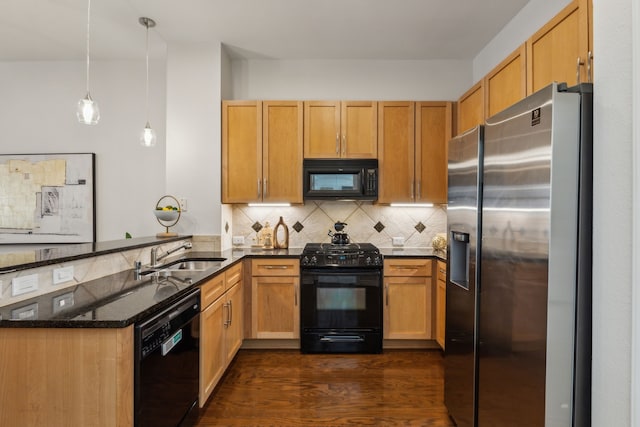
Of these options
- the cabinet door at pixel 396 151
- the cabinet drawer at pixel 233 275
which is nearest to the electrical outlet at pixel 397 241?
the cabinet door at pixel 396 151

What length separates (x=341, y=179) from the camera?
133 inches

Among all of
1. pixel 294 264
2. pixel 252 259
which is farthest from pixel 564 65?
pixel 252 259

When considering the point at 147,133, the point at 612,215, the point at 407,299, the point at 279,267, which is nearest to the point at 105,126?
the point at 147,133

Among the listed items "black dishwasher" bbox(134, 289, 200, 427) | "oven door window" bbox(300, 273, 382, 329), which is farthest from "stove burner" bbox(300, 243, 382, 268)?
"black dishwasher" bbox(134, 289, 200, 427)

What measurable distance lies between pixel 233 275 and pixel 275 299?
0.55 meters

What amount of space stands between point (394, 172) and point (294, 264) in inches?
53.0

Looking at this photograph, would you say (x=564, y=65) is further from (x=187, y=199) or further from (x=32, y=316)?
(x=187, y=199)

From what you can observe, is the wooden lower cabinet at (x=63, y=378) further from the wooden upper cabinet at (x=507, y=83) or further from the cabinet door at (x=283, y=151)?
the wooden upper cabinet at (x=507, y=83)

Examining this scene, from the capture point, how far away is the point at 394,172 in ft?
11.2

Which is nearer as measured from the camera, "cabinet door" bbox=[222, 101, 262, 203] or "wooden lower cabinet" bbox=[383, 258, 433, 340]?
"wooden lower cabinet" bbox=[383, 258, 433, 340]

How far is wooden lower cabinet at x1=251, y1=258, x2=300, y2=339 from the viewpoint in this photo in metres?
3.15

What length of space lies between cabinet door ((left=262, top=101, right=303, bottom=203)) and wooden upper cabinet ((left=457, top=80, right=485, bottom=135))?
60.9 inches

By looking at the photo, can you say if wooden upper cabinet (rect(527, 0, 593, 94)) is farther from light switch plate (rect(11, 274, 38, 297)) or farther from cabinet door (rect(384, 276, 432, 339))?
light switch plate (rect(11, 274, 38, 297))

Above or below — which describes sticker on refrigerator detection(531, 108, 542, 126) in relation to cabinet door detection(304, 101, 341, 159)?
below
